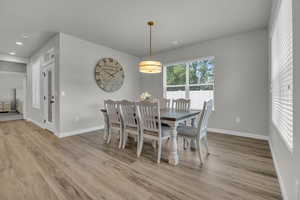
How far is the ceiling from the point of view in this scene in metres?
2.35

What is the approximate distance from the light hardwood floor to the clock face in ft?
7.22

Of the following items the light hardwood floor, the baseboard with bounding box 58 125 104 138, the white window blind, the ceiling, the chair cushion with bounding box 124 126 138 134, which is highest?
the ceiling

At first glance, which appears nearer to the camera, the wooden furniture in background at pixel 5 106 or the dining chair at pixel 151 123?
the dining chair at pixel 151 123

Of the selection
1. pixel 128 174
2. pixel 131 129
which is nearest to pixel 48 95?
pixel 131 129

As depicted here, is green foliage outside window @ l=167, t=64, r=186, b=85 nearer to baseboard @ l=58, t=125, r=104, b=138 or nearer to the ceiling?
→ the ceiling

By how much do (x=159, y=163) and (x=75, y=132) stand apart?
273 cm

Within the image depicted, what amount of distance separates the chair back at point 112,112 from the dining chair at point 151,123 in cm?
64

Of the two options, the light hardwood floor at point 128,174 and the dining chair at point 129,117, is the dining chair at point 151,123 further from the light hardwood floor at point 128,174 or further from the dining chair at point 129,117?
the light hardwood floor at point 128,174

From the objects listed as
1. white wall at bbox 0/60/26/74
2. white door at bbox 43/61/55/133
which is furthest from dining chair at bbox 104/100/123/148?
white wall at bbox 0/60/26/74

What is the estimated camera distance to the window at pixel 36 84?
16.3ft

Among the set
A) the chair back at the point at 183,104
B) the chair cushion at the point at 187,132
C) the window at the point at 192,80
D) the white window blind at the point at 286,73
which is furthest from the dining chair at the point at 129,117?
the window at the point at 192,80

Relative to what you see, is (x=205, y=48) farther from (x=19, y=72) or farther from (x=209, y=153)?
(x=19, y=72)

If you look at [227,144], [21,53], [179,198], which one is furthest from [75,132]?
[21,53]

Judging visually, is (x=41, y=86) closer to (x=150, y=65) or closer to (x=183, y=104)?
(x=150, y=65)
